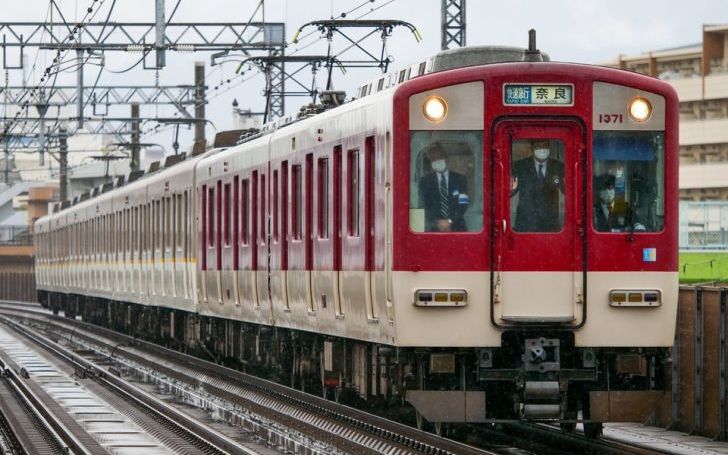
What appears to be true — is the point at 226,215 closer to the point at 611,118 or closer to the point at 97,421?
the point at 97,421

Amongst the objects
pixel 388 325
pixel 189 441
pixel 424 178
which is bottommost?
pixel 189 441

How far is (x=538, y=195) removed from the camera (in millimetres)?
13391

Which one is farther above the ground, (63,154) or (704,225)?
(63,154)

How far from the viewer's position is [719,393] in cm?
1495

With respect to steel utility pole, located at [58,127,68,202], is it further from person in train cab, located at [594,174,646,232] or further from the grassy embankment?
person in train cab, located at [594,174,646,232]

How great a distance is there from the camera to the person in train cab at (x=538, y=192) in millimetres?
13391

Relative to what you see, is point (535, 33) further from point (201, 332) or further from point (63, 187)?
point (63, 187)

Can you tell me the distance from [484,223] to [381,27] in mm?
10058

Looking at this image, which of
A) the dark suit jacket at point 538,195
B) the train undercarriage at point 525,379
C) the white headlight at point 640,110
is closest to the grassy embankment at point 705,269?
the train undercarriage at point 525,379

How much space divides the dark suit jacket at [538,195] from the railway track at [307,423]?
1.77m

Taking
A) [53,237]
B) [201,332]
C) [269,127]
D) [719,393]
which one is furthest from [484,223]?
[53,237]

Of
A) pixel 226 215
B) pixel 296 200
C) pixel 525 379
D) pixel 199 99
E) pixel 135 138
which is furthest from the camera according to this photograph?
pixel 135 138

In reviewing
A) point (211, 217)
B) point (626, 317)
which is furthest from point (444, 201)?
point (211, 217)

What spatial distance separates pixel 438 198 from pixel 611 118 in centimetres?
149
